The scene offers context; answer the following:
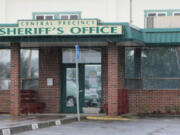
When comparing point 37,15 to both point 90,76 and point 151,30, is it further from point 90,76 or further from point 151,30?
point 151,30

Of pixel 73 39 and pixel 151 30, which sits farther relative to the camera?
pixel 151 30

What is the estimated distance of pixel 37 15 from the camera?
74.7 feet

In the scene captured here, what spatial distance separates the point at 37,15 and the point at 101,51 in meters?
3.86

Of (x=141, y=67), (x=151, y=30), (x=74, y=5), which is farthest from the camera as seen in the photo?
(x=74, y=5)

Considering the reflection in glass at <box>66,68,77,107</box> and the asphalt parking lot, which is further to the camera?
the reflection in glass at <box>66,68,77,107</box>

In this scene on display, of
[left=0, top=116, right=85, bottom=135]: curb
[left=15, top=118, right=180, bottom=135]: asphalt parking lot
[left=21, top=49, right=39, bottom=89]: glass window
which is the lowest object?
[left=15, top=118, right=180, bottom=135]: asphalt parking lot

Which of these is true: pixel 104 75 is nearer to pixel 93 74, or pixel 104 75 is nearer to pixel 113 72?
pixel 93 74

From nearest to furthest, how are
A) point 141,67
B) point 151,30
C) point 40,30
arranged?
1. point 40,30
2. point 151,30
3. point 141,67

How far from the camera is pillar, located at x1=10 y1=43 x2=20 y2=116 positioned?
63.5 feet

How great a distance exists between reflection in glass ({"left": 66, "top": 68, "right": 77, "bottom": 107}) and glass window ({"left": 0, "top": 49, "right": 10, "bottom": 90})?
270 centimetres

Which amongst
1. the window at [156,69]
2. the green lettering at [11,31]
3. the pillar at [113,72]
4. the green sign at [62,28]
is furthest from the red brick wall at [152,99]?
the green lettering at [11,31]

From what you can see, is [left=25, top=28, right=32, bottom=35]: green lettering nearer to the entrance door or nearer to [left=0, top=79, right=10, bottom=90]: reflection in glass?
the entrance door

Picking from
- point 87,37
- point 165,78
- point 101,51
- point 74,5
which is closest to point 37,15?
point 74,5

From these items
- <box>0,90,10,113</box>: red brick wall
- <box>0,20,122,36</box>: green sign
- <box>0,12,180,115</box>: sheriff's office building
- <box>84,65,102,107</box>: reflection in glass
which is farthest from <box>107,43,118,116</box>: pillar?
<box>0,90,10,113</box>: red brick wall
